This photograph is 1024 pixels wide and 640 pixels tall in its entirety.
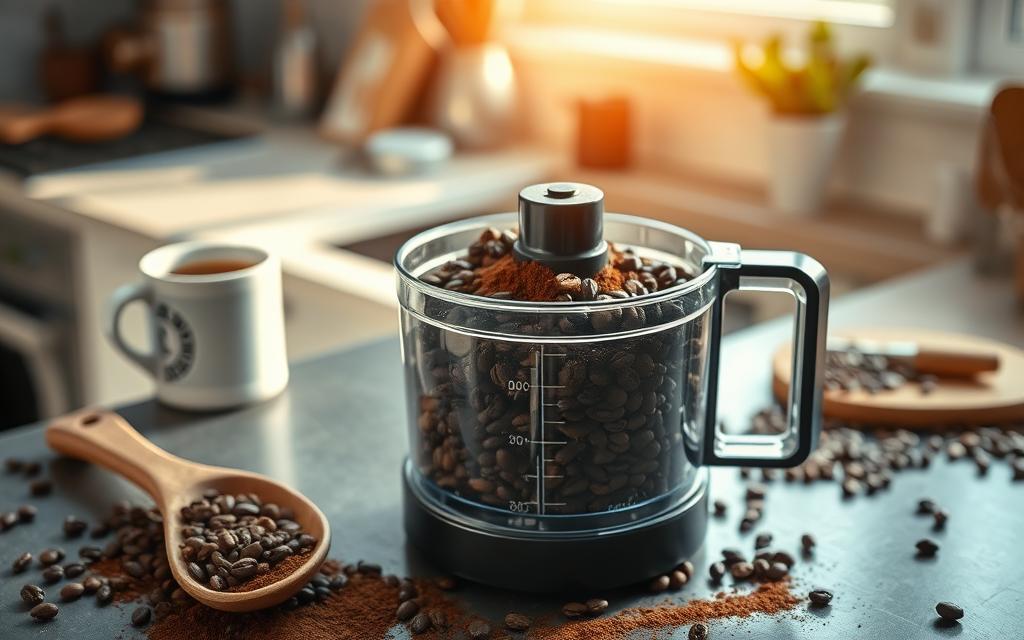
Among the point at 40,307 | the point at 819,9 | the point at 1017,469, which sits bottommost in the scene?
the point at 40,307

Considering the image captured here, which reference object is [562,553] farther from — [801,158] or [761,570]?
[801,158]

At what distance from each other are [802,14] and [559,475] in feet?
5.28

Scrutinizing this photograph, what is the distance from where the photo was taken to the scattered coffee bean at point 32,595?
86 centimetres

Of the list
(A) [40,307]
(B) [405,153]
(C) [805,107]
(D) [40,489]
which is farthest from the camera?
(A) [40,307]

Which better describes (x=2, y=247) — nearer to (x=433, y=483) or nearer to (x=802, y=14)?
(x=802, y=14)

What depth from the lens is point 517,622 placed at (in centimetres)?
82

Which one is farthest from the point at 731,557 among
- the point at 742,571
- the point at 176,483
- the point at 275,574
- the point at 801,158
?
the point at 801,158

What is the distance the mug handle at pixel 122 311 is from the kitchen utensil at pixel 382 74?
1.31 m

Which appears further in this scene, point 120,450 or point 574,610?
point 120,450

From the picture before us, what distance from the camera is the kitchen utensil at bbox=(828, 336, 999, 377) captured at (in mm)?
1205

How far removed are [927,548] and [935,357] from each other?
0.35 m

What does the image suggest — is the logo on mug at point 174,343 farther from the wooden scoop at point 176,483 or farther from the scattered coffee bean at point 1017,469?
the scattered coffee bean at point 1017,469

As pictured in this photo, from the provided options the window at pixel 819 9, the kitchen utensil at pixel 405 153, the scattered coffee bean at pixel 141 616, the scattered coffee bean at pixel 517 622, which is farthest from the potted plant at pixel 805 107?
the scattered coffee bean at pixel 141 616

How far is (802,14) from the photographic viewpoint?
2211 millimetres
